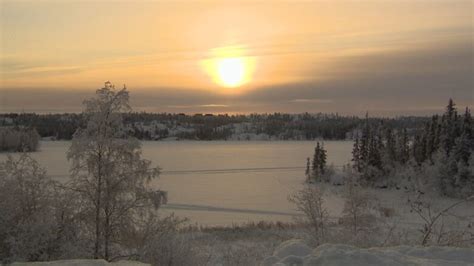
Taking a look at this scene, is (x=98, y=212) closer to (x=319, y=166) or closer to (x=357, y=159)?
(x=319, y=166)

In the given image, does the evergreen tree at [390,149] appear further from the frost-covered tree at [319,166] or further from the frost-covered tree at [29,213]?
the frost-covered tree at [29,213]

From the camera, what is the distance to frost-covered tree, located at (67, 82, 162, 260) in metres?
12.6

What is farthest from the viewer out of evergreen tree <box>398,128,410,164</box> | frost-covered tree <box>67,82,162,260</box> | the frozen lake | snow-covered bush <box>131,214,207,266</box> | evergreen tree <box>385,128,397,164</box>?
evergreen tree <box>398,128,410,164</box>

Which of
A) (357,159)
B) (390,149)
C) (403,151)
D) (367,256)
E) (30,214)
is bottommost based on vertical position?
(357,159)

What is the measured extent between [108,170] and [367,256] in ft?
27.4

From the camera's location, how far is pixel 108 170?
12.8 m

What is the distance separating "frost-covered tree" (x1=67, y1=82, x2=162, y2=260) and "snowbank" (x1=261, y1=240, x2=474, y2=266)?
22.8 ft

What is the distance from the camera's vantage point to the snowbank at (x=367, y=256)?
5.90 meters

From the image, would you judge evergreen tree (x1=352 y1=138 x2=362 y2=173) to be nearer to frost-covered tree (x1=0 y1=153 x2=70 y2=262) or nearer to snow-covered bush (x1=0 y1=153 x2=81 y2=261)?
snow-covered bush (x1=0 y1=153 x2=81 y2=261)

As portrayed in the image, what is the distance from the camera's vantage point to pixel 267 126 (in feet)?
568

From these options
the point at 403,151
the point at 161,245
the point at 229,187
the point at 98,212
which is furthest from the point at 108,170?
the point at 403,151

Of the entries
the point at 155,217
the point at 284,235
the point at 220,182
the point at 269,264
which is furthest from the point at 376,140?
the point at 269,264

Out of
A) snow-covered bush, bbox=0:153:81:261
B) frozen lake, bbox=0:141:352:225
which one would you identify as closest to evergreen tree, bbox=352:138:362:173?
frozen lake, bbox=0:141:352:225

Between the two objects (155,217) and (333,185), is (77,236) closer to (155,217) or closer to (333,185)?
(155,217)
